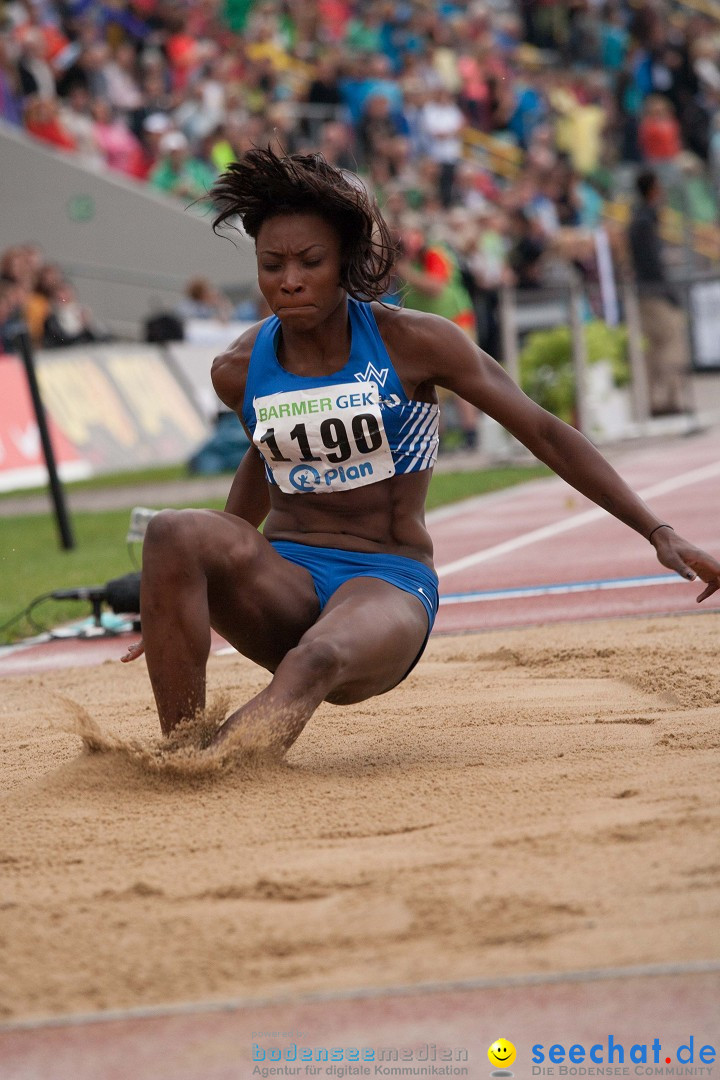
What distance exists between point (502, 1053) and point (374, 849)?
101cm

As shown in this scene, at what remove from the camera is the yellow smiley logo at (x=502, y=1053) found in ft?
7.60

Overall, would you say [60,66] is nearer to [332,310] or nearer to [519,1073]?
[332,310]

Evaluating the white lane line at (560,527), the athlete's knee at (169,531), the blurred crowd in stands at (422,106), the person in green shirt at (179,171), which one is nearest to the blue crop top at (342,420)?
the athlete's knee at (169,531)

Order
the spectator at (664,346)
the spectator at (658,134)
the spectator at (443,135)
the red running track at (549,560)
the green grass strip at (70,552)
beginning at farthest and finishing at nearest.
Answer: the spectator at (658,134) < the spectator at (443,135) < the spectator at (664,346) < the green grass strip at (70,552) < the red running track at (549,560)

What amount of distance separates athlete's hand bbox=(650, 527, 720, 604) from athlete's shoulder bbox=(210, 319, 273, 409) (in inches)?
51.7

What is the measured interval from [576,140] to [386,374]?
21246mm

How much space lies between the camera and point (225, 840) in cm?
349

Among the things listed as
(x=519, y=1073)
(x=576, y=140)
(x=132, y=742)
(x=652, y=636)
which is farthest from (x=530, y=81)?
(x=519, y=1073)

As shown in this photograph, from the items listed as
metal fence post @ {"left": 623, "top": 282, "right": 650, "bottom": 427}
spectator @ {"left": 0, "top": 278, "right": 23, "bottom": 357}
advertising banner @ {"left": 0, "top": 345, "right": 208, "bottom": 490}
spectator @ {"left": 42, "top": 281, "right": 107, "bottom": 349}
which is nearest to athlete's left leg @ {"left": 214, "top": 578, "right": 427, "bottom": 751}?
advertising banner @ {"left": 0, "top": 345, "right": 208, "bottom": 490}

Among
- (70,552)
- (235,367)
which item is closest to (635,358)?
(70,552)

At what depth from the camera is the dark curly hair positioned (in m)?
4.22

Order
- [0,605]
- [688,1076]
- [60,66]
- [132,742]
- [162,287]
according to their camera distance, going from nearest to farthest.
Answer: [688,1076] < [132,742] < [0,605] < [60,66] < [162,287]

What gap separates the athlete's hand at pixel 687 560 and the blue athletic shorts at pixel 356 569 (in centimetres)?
71

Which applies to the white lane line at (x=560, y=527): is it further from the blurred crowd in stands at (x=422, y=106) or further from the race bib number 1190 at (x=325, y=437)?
the race bib number 1190 at (x=325, y=437)
